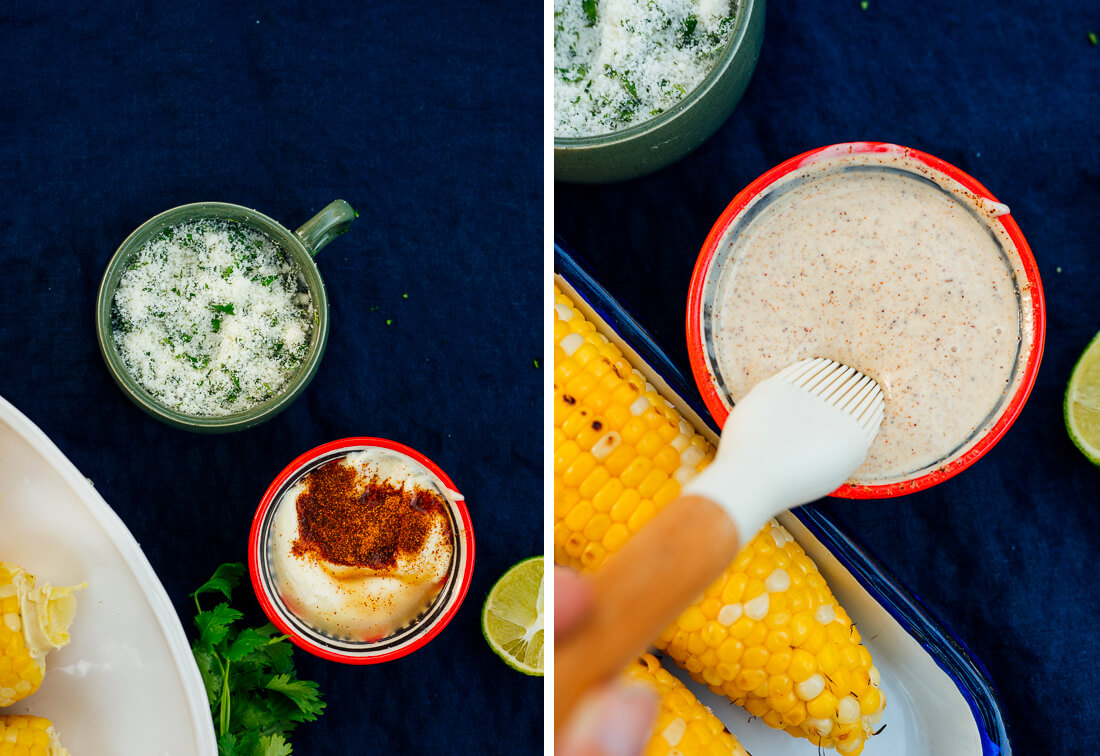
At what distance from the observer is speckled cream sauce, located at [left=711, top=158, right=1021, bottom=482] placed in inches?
24.1

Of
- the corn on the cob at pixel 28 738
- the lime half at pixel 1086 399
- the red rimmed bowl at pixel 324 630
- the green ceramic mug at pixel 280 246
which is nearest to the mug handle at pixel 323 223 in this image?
the green ceramic mug at pixel 280 246

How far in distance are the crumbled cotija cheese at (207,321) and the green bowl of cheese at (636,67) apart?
0.25 meters

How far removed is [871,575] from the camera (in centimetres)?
67

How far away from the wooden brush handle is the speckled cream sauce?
0.35 m

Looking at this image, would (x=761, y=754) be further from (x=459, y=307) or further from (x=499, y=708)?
(x=459, y=307)

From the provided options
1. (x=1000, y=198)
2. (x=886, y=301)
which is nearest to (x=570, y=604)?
(x=886, y=301)

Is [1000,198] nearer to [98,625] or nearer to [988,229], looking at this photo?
[988,229]

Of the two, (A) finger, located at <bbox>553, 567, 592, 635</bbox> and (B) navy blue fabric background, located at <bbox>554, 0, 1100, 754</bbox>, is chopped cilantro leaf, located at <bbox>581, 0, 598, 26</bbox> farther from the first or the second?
(A) finger, located at <bbox>553, 567, 592, 635</bbox>

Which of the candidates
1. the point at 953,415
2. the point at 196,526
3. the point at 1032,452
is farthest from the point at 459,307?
the point at 1032,452

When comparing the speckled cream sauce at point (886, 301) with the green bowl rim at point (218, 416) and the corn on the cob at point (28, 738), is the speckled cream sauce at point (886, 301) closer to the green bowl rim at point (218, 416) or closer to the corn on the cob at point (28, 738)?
the green bowl rim at point (218, 416)

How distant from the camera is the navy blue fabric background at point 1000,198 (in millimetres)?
739

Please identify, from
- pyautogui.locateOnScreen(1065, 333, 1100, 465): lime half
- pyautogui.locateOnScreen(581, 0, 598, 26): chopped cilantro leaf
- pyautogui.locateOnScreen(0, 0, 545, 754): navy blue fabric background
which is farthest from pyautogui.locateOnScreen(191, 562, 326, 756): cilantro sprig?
pyautogui.locateOnScreen(1065, 333, 1100, 465): lime half

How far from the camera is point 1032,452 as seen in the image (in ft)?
2.45

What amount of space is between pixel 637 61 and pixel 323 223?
26 cm
